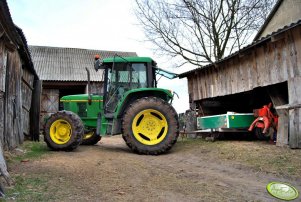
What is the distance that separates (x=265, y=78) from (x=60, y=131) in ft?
18.6

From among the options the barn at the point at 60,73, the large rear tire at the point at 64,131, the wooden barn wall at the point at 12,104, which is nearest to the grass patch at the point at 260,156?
the large rear tire at the point at 64,131

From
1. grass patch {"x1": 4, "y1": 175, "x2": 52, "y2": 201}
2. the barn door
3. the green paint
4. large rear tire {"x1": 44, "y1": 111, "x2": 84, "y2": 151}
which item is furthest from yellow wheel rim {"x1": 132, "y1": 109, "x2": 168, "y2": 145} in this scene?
the barn door

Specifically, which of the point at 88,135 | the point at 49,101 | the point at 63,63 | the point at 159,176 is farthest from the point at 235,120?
the point at 63,63

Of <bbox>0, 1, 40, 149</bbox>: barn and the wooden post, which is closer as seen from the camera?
<bbox>0, 1, 40, 149</bbox>: barn

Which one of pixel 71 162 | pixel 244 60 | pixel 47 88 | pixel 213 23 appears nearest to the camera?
pixel 71 162

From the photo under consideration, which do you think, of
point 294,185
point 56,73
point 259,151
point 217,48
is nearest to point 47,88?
point 56,73

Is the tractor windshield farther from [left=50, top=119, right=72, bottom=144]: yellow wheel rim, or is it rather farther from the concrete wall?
the concrete wall

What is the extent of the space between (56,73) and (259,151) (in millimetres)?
16967

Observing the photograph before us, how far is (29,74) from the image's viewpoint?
37.8 ft

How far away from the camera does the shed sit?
7227 mm

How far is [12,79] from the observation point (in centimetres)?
797

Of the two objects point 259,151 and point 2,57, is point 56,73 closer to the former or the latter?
point 2,57

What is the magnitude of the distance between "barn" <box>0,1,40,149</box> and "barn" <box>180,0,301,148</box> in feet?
19.3

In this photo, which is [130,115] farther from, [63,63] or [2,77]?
[63,63]
